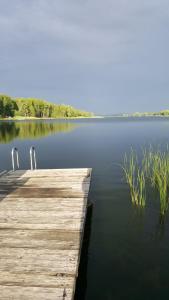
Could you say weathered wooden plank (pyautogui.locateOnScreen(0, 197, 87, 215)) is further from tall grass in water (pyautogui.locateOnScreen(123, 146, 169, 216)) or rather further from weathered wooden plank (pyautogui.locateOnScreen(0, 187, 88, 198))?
tall grass in water (pyautogui.locateOnScreen(123, 146, 169, 216))

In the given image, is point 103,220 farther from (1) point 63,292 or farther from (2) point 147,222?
(1) point 63,292

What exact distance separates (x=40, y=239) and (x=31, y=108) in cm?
11447

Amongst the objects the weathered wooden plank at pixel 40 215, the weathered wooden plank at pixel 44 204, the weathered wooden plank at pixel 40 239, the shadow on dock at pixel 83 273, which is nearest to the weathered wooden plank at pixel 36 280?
the weathered wooden plank at pixel 40 239

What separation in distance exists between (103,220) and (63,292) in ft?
15.3

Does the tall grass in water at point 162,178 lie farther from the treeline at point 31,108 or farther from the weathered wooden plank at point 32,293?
the treeline at point 31,108

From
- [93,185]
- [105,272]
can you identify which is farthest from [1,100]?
[105,272]

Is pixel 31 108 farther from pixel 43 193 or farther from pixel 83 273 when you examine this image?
pixel 83 273

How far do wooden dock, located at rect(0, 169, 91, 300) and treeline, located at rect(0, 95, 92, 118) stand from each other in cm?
9436

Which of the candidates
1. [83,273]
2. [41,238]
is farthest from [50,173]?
[41,238]

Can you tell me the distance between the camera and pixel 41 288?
118 inches

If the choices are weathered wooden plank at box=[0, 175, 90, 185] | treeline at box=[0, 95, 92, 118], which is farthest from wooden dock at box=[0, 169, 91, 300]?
treeline at box=[0, 95, 92, 118]

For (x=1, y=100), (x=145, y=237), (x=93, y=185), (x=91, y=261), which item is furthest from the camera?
(x=1, y=100)

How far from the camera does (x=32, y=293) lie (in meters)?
2.92

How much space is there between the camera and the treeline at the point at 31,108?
317 ft
